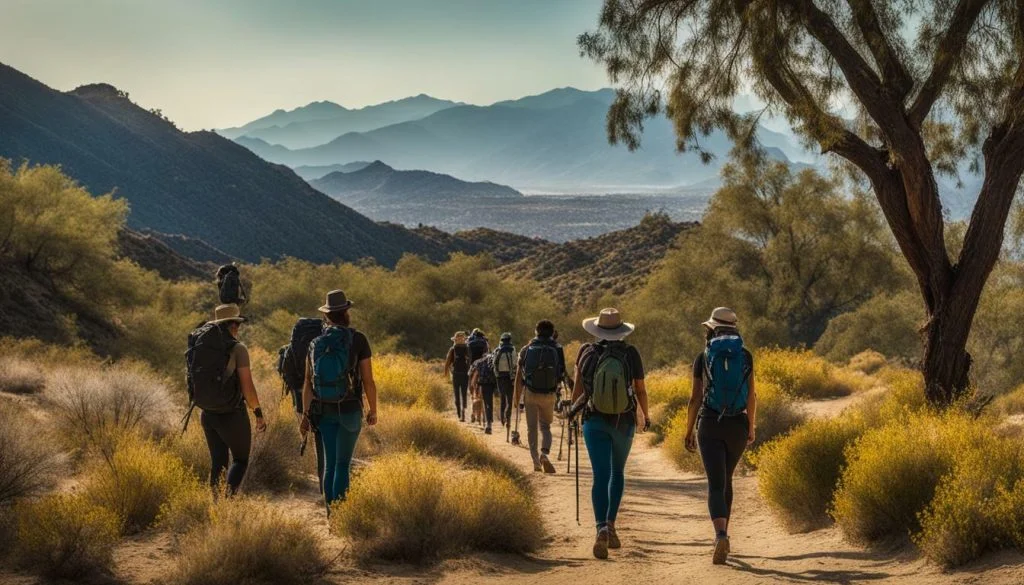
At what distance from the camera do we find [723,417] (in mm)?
7605

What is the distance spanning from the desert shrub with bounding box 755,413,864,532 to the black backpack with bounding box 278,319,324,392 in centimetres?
511

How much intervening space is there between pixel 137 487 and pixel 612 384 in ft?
14.7

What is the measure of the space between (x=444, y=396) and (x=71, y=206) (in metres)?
19.8

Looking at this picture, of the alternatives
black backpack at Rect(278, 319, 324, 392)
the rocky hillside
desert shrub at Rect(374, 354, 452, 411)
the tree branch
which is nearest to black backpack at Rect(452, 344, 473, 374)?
desert shrub at Rect(374, 354, 452, 411)

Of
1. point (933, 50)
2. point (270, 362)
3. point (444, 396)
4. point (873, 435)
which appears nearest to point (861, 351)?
point (444, 396)

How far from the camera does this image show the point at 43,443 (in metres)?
9.54

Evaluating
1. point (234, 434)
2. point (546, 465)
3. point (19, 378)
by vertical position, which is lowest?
point (546, 465)

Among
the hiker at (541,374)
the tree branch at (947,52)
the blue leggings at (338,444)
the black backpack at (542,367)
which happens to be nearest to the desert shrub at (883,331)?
the tree branch at (947,52)

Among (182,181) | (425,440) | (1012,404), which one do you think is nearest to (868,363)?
(1012,404)

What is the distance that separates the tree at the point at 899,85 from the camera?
38.5 feet

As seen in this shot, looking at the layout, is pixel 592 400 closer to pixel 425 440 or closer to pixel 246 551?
pixel 246 551

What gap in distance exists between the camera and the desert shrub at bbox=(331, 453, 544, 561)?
7.69m

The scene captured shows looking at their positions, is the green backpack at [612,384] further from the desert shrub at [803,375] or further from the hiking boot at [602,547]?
the desert shrub at [803,375]

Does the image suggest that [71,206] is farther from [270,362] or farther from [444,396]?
[444,396]
